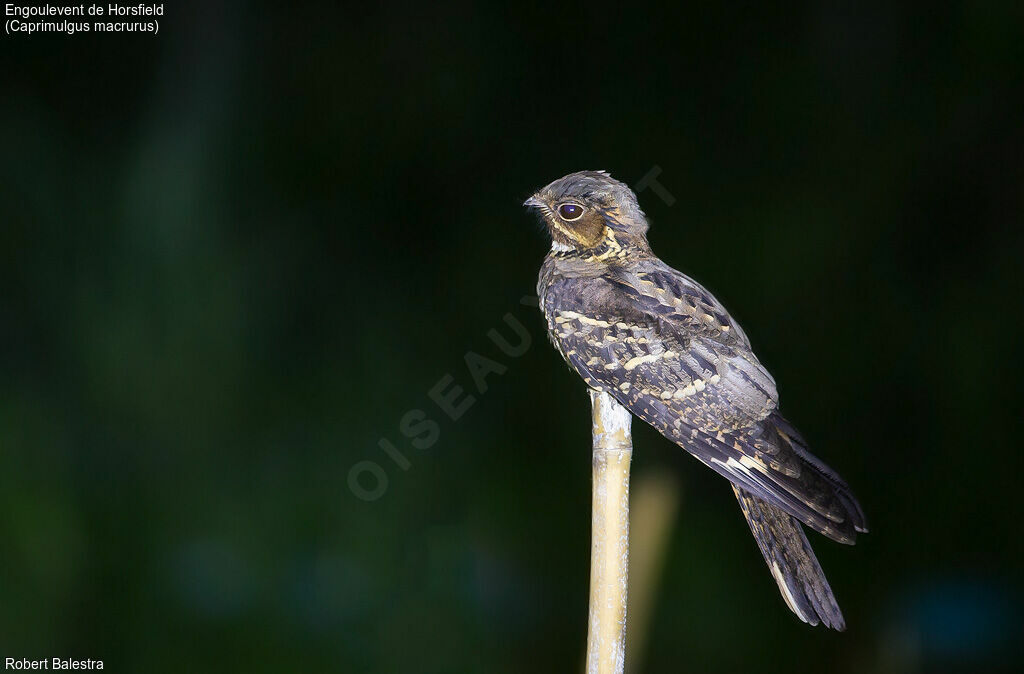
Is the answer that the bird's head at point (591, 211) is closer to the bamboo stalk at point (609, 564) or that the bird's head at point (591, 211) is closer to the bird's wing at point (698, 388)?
the bird's wing at point (698, 388)

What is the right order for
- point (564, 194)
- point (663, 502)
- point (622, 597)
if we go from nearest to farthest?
point (622, 597) → point (564, 194) → point (663, 502)

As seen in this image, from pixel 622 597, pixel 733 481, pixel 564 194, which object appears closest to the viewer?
pixel 622 597

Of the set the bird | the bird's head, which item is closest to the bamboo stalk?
the bird

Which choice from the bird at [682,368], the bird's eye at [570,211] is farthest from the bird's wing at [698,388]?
the bird's eye at [570,211]

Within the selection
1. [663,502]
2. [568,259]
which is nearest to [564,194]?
[568,259]

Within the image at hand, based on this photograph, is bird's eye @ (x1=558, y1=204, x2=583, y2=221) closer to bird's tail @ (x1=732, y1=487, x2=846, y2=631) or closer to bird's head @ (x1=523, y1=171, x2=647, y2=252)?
bird's head @ (x1=523, y1=171, x2=647, y2=252)

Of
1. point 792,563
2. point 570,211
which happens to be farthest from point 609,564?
point 570,211

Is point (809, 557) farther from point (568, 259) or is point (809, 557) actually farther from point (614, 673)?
point (568, 259)

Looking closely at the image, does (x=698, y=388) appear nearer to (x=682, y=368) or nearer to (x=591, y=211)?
(x=682, y=368)
